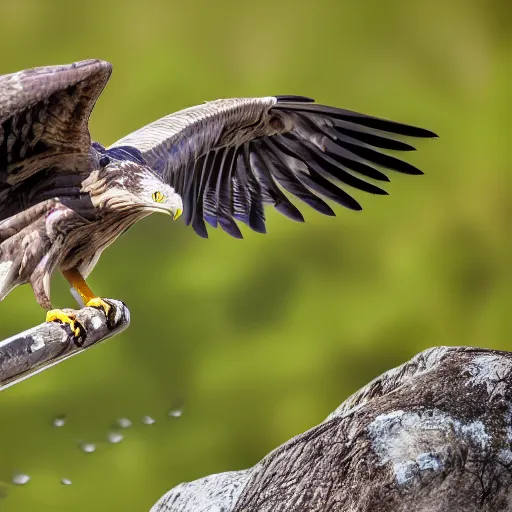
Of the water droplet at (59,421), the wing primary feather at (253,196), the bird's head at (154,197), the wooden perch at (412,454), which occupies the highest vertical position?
the bird's head at (154,197)

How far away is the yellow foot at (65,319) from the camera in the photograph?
2104 mm

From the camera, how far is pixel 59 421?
14.8ft

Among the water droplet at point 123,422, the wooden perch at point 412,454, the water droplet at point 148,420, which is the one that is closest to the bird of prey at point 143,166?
the wooden perch at point 412,454

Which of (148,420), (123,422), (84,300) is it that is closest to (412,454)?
(84,300)

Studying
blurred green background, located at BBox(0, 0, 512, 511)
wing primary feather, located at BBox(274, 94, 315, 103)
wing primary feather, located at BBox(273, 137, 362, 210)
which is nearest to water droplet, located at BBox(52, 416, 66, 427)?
blurred green background, located at BBox(0, 0, 512, 511)

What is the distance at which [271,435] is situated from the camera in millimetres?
4766

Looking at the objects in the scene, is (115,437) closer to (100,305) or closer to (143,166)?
(100,305)

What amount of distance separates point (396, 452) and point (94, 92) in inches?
44.3

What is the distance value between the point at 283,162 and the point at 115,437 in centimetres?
217

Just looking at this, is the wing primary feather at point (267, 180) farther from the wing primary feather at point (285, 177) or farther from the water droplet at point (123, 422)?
the water droplet at point (123, 422)

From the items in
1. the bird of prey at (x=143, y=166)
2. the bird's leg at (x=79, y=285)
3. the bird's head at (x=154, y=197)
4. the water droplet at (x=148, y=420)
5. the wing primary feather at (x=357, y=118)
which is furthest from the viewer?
the water droplet at (x=148, y=420)

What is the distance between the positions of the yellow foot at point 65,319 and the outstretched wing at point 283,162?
2.65 ft

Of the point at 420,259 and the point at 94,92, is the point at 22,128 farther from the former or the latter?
the point at 420,259

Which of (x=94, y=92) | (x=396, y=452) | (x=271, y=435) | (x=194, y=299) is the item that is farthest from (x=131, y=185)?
(x=271, y=435)
